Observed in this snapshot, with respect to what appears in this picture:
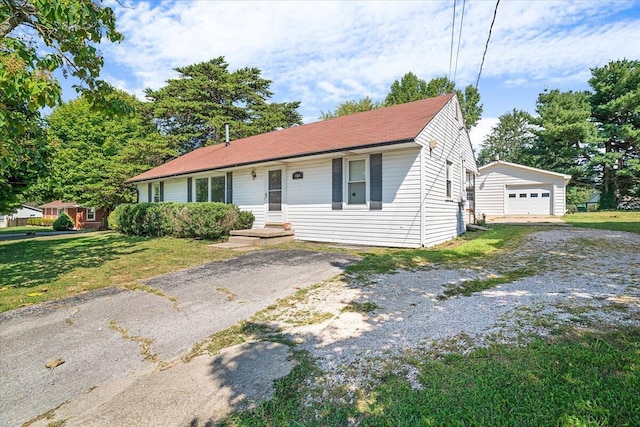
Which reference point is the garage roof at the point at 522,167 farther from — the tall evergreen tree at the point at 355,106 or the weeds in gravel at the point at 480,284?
the weeds in gravel at the point at 480,284

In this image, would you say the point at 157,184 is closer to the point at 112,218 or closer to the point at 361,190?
the point at 112,218

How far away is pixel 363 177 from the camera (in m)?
9.97

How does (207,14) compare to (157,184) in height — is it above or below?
above

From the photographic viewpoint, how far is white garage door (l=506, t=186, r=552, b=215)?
71.2ft

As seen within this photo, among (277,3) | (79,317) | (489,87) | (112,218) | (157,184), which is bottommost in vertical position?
(79,317)

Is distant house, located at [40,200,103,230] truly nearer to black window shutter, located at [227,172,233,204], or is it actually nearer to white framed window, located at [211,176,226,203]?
white framed window, located at [211,176,226,203]

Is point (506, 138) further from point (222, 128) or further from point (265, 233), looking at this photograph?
point (265, 233)

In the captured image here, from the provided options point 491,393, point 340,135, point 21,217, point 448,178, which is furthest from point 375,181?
point 21,217

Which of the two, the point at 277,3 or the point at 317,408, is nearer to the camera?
the point at 317,408

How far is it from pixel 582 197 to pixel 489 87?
28.5 meters

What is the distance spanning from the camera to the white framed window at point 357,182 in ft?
32.6

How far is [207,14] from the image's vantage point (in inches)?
363

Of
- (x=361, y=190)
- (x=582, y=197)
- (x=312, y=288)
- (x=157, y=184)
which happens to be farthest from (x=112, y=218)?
(x=582, y=197)

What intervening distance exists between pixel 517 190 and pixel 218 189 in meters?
20.2
